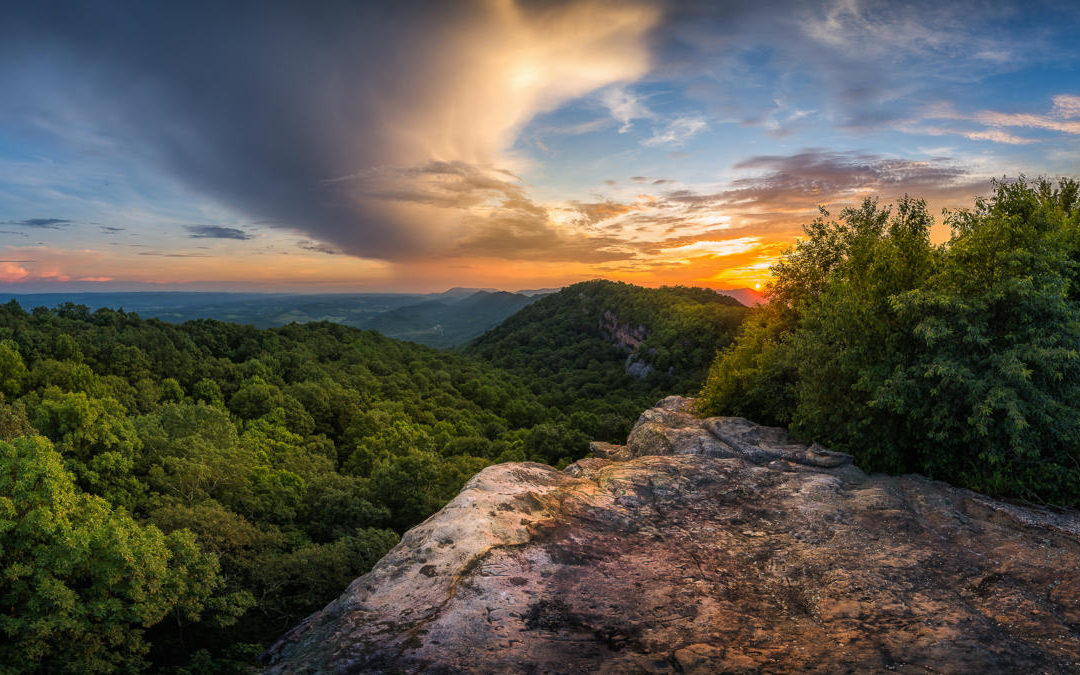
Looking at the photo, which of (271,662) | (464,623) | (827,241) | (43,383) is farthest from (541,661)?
(43,383)

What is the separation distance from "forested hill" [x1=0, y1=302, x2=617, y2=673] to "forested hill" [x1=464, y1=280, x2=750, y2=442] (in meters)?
29.8

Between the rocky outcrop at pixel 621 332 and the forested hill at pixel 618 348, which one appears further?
the rocky outcrop at pixel 621 332

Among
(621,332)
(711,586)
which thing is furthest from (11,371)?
(621,332)

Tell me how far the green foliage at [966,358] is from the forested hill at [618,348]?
148ft

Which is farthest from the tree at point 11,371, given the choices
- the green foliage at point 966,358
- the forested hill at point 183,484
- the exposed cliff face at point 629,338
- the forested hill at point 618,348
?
the exposed cliff face at point 629,338

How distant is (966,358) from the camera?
1316cm

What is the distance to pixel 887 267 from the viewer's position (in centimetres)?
1686

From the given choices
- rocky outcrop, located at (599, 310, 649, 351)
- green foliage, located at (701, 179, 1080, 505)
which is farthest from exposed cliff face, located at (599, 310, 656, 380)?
green foliage, located at (701, 179, 1080, 505)

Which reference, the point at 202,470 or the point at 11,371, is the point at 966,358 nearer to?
the point at 202,470

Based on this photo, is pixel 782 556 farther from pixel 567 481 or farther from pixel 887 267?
pixel 887 267

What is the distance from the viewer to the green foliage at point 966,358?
40.1 feet

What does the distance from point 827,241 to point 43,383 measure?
70218mm

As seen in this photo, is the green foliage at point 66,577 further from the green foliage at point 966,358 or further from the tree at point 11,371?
the tree at point 11,371

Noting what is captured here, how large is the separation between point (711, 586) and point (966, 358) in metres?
11.0
